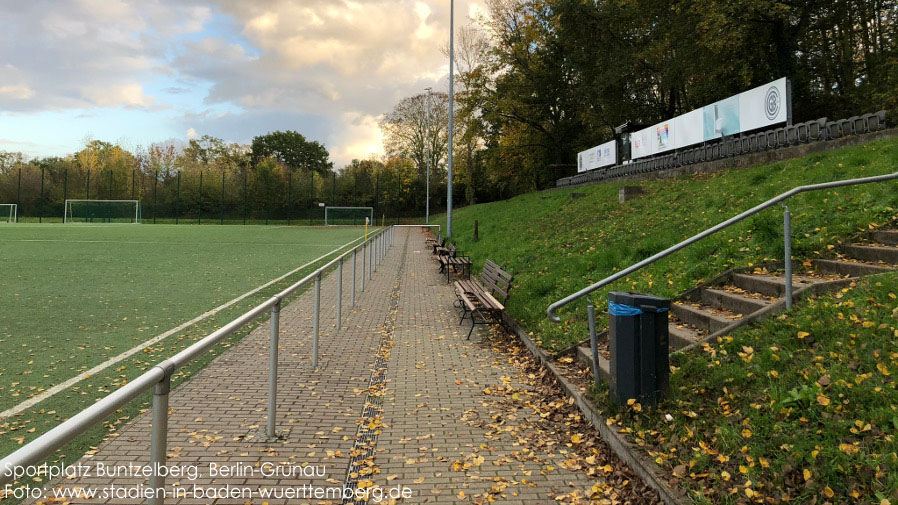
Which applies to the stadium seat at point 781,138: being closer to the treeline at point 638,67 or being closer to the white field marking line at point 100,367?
the treeline at point 638,67

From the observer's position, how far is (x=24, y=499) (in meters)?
3.03

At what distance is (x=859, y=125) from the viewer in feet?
39.3

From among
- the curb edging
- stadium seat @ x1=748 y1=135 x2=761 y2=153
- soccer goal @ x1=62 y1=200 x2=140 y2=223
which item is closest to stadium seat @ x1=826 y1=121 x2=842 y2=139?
stadium seat @ x1=748 y1=135 x2=761 y2=153

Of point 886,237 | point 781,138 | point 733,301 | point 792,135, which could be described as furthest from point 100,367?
point 781,138

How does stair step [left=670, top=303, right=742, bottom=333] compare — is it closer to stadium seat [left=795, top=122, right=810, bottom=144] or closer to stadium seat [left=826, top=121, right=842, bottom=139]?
stadium seat [left=826, top=121, right=842, bottom=139]

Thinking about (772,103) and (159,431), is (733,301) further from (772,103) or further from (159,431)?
(772,103)

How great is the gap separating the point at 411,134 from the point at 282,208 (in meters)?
15.8

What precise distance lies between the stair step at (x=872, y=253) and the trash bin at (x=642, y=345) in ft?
8.99

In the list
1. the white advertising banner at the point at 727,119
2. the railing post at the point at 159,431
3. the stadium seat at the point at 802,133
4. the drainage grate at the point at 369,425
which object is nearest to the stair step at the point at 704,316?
the drainage grate at the point at 369,425

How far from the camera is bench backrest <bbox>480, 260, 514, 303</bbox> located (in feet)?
27.0

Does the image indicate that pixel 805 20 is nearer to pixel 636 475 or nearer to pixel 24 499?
pixel 636 475

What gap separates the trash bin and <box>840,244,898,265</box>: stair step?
274 cm

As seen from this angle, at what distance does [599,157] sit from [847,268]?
1096 inches

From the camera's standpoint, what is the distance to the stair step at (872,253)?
5016mm
